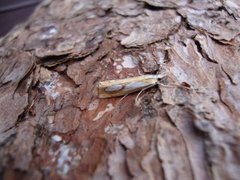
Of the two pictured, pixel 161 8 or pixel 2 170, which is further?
pixel 161 8

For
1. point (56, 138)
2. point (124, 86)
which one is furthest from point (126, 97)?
point (56, 138)

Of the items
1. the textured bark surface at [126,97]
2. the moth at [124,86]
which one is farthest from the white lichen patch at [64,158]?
the moth at [124,86]

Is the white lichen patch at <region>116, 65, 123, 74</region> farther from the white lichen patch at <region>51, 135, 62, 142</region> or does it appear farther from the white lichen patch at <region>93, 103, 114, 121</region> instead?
the white lichen patch at <region>51, 135, 62, 142</region>

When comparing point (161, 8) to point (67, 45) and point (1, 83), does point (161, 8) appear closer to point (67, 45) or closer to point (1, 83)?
point (67, 45)

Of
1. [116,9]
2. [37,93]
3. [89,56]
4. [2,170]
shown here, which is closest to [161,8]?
[116,9]

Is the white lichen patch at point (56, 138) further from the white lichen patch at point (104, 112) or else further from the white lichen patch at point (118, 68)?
the white lichen patch at point (118, 68)

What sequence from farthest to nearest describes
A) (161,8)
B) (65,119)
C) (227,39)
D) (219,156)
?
(161,8)
(227,39)
(65,119)
(219,156)
